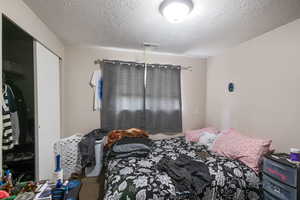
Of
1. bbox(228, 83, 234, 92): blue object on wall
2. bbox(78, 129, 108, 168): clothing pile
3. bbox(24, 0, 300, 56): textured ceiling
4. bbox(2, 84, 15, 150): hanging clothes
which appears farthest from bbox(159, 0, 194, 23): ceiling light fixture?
bbox(78, 129, 108, 168): clothing pile

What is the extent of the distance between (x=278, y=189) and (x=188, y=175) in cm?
85

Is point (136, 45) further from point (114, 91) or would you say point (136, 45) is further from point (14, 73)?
point (14, 73)

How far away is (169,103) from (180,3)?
2.01m

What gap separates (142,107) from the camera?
9.66 feet

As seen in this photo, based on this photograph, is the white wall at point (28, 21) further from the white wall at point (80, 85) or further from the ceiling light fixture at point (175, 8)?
the ceiling light fixture at point (175, 8)

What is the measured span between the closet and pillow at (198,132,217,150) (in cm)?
235

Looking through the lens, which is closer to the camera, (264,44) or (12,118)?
(12,118)

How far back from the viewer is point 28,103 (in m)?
1.85

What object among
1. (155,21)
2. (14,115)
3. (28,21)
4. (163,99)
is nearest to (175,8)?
(155,21)

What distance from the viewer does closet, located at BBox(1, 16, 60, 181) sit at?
1.72 m

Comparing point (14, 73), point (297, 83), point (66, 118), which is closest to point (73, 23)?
point (14, 73)

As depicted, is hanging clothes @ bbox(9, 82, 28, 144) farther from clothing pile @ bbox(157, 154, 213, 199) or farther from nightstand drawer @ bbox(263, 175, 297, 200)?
nightstand drawer @ bbox(263, 175, 297, 200)

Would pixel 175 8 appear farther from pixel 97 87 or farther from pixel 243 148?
pixel 97 87

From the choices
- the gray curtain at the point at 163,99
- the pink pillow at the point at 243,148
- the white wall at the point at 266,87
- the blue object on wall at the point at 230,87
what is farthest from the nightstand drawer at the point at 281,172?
the gray curtain at the point at 163,99
